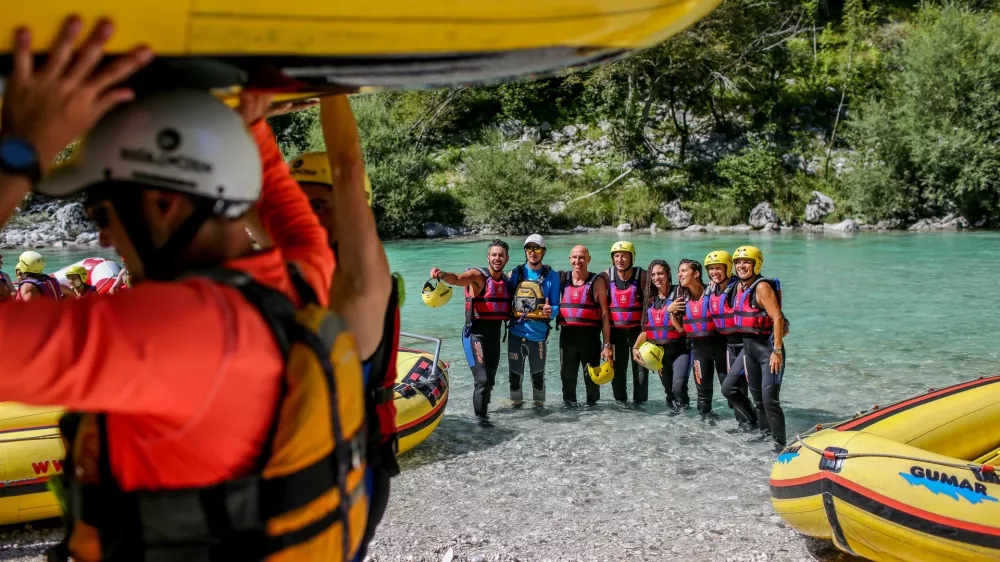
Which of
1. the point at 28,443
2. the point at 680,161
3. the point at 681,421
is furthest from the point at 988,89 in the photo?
the point at 28,443

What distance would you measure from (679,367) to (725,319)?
107cm

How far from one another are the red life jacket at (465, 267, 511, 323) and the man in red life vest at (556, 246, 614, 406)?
627 millimetres

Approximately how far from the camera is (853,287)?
56.2 feet

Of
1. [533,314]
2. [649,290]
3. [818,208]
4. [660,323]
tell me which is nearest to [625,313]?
[649,290]

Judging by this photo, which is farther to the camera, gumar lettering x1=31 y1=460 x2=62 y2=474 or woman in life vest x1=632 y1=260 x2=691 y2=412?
woman in life vest x1=632 y1=260 x2=691 y2=412

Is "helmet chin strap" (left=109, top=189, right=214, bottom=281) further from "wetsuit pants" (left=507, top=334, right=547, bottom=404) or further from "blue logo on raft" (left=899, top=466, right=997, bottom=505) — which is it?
"wetsuit pants" (left=507, top=334, right=547, bottom=404)

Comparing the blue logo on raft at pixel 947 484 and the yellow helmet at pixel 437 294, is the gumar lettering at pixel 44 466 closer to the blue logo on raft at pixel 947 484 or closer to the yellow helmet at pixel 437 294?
the yellow helmet at pixel 437 294

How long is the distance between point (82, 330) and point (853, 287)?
18.2 m

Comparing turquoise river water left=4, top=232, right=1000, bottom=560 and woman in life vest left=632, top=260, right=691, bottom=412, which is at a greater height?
woman in life vest left=632, top=260, right=691, bottom=412

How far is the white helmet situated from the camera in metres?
1.11

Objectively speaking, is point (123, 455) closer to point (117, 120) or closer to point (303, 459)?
point (303, 459)

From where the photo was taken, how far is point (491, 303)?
778 centimetres

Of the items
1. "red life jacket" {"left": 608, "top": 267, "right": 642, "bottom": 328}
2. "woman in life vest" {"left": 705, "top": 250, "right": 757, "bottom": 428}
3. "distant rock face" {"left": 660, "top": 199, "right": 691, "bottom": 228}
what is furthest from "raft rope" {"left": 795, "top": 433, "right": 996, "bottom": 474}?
"distant rock face" {"left": 660, "top": 199, "right": 691, "bottom": 228}

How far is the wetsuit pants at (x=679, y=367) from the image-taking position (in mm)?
7715
